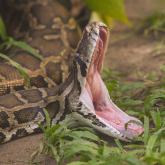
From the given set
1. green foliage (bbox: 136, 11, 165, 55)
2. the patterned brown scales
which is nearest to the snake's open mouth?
the patterned brown scales

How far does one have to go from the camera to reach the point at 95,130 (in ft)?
7.99

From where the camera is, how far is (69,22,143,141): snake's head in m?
2.35

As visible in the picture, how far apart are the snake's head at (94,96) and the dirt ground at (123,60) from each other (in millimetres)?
153

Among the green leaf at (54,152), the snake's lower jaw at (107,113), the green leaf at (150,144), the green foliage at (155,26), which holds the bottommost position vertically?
the green leaf at (54,152)

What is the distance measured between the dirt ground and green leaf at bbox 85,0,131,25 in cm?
70

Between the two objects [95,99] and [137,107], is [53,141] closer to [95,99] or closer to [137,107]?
[95,99]

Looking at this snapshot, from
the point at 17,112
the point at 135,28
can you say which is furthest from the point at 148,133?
the point at 135,28

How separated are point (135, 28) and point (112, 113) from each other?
3.96 meters

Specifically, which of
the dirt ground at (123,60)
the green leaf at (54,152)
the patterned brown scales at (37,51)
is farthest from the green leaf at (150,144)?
the patterned brown scales at (37,51)

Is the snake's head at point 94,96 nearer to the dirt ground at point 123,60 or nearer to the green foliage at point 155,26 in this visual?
the dirt ground at point 123,60

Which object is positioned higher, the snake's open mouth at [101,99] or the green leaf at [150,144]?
the snake's open mouth at [101,99]

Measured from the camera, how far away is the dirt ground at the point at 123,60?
223 cm

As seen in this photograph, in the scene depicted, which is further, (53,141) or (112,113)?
(112,113)

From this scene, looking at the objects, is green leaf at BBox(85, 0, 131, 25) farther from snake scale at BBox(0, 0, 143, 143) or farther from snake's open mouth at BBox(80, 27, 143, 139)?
snake's open mouth at BBox(80, 27, 143, 139)
